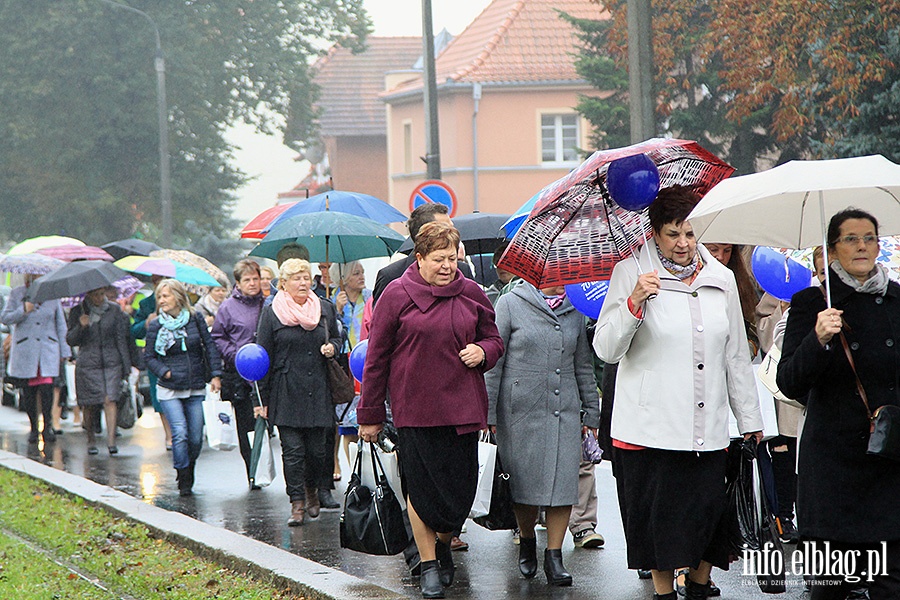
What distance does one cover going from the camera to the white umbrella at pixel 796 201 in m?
5.48

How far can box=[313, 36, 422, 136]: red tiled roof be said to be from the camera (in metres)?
60.7

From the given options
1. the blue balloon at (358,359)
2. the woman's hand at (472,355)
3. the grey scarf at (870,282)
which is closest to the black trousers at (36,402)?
A: the blue balloon at (358,359)

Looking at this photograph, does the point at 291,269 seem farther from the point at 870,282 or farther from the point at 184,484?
the point at 870,282

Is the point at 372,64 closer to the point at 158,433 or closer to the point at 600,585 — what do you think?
the point at 158,433

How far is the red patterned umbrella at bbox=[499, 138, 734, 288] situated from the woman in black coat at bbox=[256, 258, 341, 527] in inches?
137

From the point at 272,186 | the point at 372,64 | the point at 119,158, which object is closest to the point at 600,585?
the point at 119,158

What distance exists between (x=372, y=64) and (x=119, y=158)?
85.4 feet

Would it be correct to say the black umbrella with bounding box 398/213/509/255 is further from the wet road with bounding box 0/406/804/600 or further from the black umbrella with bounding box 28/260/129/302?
the black umbrella with bounding box 28/260/129/302

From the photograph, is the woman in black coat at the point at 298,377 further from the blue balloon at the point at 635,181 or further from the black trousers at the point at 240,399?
the blue balloon at the point at 635,181

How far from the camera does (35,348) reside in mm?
16266

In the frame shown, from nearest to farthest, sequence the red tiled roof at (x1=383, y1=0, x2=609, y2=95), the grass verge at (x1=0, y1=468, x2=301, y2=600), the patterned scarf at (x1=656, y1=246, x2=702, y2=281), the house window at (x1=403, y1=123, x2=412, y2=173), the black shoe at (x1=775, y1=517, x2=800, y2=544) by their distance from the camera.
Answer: the patterned scarf at (x1=656, y1=246, x2=702, y2=281)
the grass verge at (x1=0, y1=468, x2=301, y2=600)
the black shoe at (x1=775, y1=517, x2=800, y2=544)
the red tiled roof at (x1=383, y1=0, x2=609, y2=95)
the house window at (x1=403, y1=123, x2=412, y2=173)

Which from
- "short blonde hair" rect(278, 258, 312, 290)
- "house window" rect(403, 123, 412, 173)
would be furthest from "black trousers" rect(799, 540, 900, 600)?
"house window" rect(403, 123, 412, 173)

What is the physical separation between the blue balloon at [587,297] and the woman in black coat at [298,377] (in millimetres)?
2792

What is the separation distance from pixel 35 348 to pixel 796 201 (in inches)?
472
